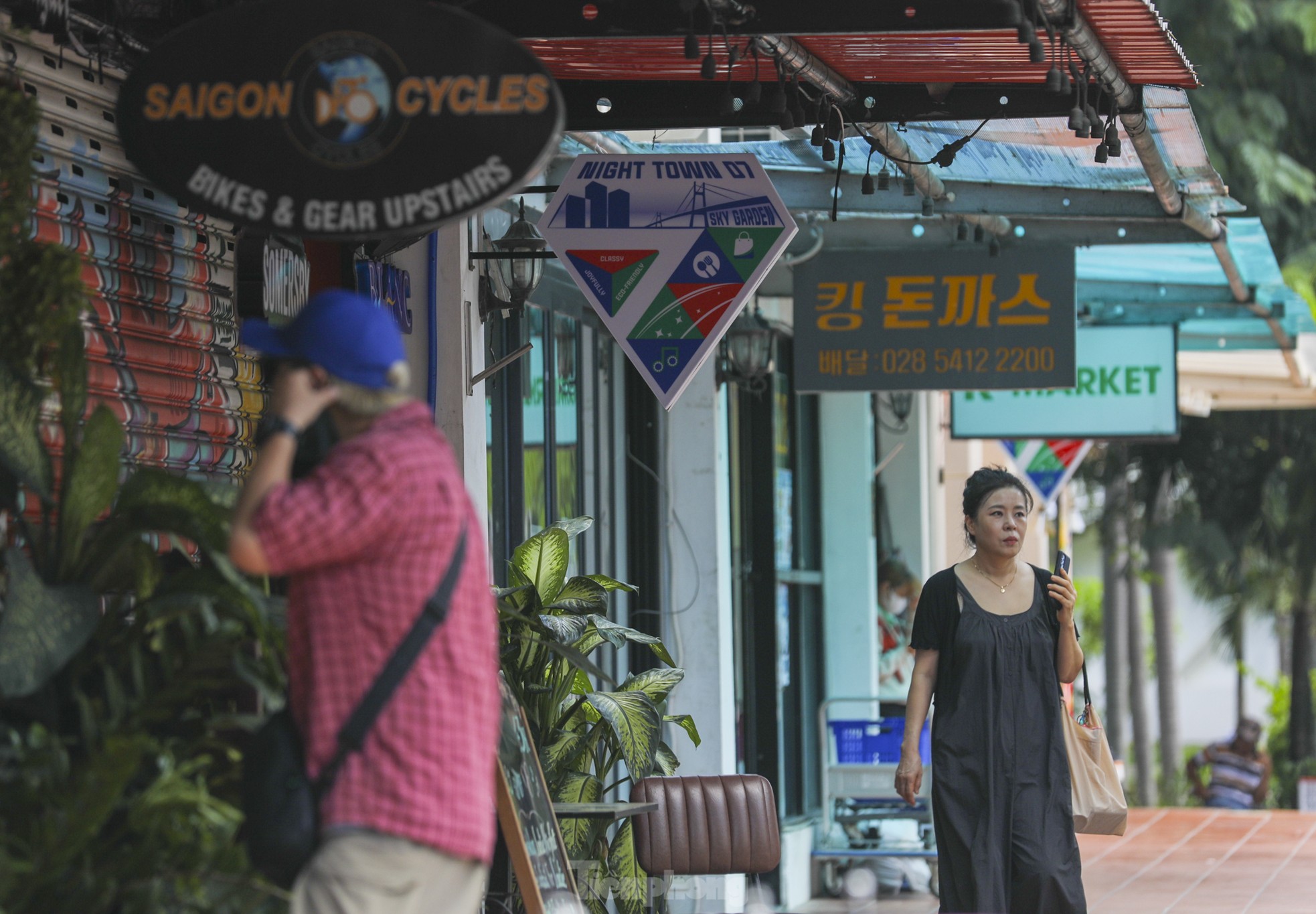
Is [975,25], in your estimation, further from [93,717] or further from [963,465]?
[963,465]

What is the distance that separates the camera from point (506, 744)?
498 centimetres

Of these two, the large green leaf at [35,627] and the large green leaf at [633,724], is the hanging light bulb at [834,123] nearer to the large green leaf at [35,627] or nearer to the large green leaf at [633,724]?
the large green leaf at [633,724]

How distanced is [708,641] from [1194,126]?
3542mm

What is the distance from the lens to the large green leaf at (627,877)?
6414mm

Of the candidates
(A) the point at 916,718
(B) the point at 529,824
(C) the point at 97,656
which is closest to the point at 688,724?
(A) the point at 916,718

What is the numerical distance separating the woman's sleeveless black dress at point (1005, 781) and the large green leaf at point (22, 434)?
3.29m

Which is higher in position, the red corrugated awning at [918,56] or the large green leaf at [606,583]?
the red corrugated awning at [918,56]

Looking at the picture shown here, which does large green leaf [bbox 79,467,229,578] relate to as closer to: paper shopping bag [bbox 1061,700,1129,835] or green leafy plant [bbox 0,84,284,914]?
→ green leafy plant [bbox 0,84,284,914]

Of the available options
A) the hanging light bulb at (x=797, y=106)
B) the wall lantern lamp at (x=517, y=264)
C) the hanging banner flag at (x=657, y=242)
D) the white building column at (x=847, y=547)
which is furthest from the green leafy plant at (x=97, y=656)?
the white building column at (x=847, y=547)

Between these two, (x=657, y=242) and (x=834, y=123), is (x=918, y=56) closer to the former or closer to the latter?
(x=834, y=123)

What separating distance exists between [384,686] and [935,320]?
582 centimetres

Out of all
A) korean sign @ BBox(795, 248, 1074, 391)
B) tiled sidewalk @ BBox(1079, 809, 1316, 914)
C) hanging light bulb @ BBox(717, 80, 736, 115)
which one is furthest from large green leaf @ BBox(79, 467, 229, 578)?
tiled sidewalk @ BBox(1079, 809, 1316, 914)

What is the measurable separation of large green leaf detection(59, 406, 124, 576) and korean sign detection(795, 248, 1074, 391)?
531 centimetres

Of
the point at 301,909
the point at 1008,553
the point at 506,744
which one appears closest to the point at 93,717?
the point at 301,909
